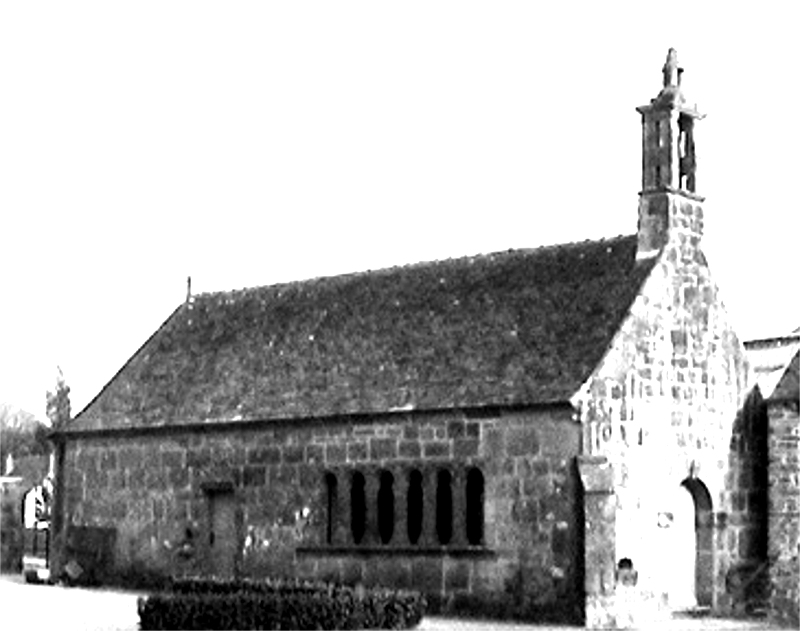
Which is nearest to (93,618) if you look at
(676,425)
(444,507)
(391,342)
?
(444,507)

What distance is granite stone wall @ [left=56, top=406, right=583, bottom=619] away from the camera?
1347 inches

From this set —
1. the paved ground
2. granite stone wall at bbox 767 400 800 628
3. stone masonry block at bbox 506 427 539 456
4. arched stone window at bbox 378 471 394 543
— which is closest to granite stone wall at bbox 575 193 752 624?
granite stone wall at bbox 767 400 800 628

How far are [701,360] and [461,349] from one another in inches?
217

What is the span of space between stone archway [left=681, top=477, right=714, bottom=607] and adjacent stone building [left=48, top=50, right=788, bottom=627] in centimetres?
5

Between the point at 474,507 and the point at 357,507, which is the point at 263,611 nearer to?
the point at 474,507

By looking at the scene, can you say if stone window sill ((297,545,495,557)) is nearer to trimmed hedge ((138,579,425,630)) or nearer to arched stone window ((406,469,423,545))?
arched stone window ((406,469,423,545))

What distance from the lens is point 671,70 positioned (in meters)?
37.2

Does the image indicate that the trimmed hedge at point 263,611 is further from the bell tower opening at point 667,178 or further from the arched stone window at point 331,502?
the bell tower opening at point 667,178

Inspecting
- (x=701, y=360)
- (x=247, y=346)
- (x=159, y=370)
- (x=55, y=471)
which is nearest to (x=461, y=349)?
(x=701, y=360)

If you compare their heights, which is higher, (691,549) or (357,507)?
(357,507)

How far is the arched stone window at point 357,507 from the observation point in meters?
38.1

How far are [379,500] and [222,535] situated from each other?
586 centimetres

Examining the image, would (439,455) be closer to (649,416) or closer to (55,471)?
(649,416)

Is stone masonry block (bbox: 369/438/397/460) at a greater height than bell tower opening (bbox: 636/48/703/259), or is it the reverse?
bell tower opening (bbox: 636/48/703/259)
